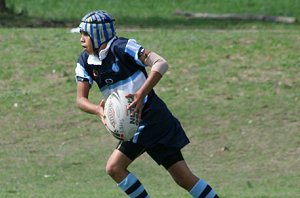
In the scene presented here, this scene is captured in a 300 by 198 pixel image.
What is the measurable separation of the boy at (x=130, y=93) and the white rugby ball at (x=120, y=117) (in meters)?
0.06

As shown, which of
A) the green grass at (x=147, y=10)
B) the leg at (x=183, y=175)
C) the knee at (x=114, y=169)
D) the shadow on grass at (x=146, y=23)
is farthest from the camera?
the green grass at (x=147, y=10)

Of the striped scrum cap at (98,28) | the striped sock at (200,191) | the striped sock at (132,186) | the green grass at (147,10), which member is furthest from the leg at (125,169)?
the green grass at (147,10)

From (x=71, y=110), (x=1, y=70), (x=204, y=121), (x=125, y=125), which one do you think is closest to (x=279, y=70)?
(x=204, y=121)

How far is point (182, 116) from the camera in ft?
44.4

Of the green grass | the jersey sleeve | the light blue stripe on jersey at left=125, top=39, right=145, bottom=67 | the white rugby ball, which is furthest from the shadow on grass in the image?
the white rugby ball

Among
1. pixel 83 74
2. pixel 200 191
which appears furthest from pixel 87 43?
pixel 200 191

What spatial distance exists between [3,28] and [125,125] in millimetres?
11531

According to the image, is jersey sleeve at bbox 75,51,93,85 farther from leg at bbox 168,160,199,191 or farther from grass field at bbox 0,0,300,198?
grass field at bbox 0,0,300,198

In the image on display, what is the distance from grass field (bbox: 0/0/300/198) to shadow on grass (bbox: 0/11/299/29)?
2.45m

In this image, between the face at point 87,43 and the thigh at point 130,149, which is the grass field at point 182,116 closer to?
the thigh at point 130,149

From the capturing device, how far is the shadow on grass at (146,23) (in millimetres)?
20328

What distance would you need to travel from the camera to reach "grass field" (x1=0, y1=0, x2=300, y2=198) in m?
11.2

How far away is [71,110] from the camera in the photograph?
13992mm

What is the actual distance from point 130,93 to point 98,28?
0.55m
